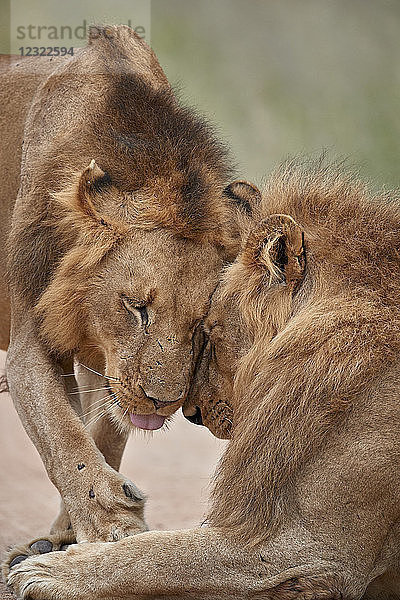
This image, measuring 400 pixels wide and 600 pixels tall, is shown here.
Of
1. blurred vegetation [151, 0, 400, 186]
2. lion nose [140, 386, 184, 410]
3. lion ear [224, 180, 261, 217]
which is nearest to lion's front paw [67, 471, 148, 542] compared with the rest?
lion nose [140, 386, 184, 410]

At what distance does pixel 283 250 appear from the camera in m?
3.82

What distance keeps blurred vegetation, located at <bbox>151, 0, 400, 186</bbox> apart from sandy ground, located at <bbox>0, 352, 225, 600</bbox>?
750cm

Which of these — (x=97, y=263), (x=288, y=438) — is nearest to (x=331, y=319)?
(x=288, y=438)

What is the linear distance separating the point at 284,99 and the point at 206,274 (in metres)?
13.2

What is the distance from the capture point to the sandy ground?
6.41 m

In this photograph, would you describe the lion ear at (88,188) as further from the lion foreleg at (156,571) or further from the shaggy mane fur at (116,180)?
the lion foreleg at (156,571)

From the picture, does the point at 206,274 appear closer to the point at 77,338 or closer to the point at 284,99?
the point at 77,338

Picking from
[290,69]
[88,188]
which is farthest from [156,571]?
[290,69]

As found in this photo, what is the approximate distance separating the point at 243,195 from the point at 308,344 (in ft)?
3.28

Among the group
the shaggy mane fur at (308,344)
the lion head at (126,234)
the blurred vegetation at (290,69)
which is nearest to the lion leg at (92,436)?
the lion head at (126,234)

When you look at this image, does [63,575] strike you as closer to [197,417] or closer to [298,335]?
[197,417]

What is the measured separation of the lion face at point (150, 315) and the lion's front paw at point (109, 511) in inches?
10.6

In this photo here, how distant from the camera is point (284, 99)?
16859 mm

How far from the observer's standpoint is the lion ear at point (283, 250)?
3.79 meters
